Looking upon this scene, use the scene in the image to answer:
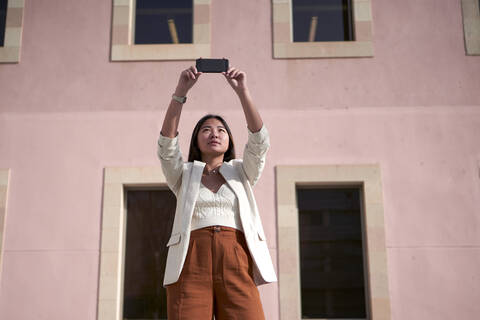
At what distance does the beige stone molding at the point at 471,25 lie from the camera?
251 inches

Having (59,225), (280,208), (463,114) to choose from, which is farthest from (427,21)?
(59,225)

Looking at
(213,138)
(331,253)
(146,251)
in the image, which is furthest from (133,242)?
(213,138)

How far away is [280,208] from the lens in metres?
5.98

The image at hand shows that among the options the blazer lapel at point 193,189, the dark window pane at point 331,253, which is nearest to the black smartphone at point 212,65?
the blazer lapel at point 193,189

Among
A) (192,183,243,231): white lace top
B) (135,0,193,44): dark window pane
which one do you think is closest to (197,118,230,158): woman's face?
(192,183,243,231): white lace top

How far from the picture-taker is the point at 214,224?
2979 millimetres

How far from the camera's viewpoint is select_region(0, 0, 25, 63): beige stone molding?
257 inches

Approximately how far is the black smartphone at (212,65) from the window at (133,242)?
314 centimetres

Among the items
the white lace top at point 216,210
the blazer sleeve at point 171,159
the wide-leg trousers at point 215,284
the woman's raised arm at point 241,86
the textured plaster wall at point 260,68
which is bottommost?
the wide-leg trousers at point 215,284

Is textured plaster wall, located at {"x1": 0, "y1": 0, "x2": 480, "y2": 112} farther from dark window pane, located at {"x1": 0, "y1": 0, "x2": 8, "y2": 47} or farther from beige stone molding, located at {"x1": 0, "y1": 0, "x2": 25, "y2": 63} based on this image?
dark window pane, located at {"x1": 0, "y1": 0, "x2": 8, "y2": 47}

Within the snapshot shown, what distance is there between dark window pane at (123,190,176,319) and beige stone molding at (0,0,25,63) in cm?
216

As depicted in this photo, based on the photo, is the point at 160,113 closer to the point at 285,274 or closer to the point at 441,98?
the point at 285,274

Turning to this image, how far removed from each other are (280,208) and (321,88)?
148 cm

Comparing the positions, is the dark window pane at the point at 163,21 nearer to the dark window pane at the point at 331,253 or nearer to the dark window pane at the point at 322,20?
the dark window pane at the point at 322,20
